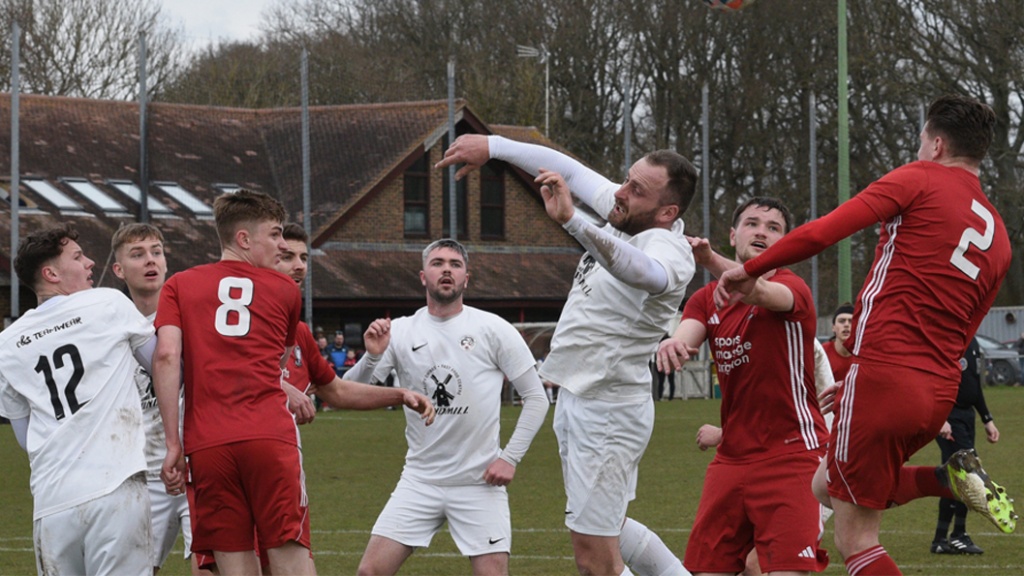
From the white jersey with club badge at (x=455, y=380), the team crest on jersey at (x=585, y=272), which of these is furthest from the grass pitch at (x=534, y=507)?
the team crest on jersey at (x=585, y=272)

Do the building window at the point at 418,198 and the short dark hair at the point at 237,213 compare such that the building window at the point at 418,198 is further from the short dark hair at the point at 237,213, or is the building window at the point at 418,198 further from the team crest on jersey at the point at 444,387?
the short dark hair at the point at 237,213

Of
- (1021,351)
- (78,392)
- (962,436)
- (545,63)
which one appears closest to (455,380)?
(78,392)

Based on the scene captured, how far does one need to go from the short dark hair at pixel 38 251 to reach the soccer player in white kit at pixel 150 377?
3.02 ft

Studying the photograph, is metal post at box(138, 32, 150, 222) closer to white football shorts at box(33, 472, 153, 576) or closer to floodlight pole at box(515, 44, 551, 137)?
floodlight pole at box(515, 44, 551, 137)

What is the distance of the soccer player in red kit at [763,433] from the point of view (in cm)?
643

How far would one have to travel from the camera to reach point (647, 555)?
7211 mm

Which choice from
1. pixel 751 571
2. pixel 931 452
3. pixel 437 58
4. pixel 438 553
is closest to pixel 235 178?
pixel 437 58

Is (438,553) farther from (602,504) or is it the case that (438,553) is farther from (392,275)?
(392,275)

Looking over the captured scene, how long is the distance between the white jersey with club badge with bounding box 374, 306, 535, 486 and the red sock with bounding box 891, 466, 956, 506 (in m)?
2.22

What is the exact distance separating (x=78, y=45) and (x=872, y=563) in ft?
124

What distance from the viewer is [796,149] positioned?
145 feet

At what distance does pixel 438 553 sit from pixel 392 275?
25070 millimetres

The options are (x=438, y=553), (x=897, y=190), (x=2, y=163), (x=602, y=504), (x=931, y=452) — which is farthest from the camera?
(x=2, y=163)

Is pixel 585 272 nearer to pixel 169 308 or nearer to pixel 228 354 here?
pixel 228 354
